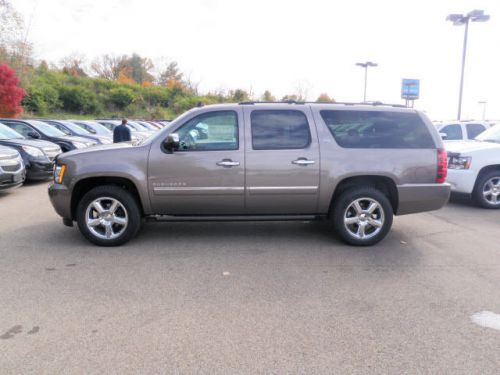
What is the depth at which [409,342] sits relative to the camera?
2.95m

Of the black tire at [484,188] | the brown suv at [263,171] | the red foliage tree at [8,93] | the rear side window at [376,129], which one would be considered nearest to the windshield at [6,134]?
the brown suv at [263,171]

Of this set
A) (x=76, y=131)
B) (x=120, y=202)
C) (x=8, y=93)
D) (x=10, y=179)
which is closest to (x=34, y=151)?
(x=10, y=179)

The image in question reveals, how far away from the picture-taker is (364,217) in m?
5.23

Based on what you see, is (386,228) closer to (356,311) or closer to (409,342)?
(356,311)

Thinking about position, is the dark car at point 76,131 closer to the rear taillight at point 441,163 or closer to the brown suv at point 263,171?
the brown suv at point 263,171

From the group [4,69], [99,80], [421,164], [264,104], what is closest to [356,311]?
[421,164]

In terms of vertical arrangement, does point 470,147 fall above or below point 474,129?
below

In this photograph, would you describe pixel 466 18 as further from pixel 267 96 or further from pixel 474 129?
pixel 267 96

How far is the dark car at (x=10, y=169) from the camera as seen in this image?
7924 mm

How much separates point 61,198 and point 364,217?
397cm

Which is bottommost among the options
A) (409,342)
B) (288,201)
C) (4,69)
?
(409,342)

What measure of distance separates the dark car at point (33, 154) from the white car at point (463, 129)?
10.9 meters

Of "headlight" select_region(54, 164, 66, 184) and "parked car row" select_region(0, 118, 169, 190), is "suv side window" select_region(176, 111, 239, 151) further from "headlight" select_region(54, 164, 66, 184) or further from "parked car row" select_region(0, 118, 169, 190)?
"headlight" select_region(54, 164, 66, 184)

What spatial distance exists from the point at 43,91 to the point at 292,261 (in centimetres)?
4586
